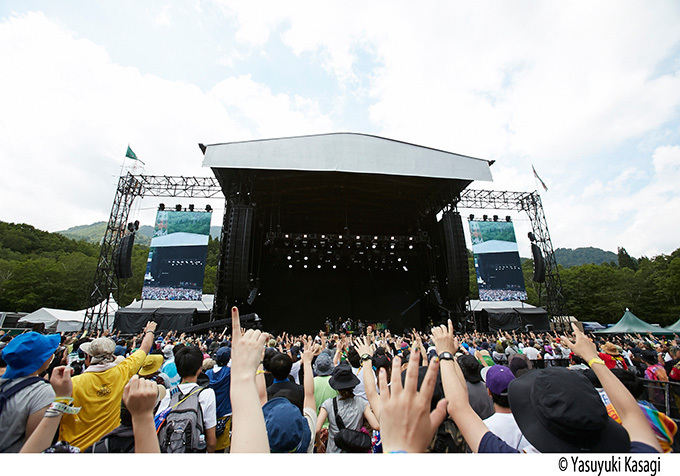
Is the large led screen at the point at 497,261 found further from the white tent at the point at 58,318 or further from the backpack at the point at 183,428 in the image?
the white tent at the point at 58,318

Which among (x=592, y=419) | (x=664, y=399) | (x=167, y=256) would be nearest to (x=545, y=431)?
(x=592, y=419)

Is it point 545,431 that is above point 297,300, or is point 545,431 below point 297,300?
below

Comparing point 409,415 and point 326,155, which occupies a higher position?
point 326,155

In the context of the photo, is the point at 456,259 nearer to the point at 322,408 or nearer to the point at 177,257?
the point at 322,408

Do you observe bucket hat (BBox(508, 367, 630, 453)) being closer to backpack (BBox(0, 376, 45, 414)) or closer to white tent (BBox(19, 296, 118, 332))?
backpack (BBox(0, 376, 45, 414))

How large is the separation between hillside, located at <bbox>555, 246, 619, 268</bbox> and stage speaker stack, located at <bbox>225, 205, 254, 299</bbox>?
4210 inches

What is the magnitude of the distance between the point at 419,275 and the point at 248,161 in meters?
13.0

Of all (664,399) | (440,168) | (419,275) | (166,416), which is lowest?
(664,399)

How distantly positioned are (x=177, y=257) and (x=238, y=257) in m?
4.54

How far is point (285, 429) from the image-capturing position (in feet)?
4.90

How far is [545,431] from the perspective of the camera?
1.10m

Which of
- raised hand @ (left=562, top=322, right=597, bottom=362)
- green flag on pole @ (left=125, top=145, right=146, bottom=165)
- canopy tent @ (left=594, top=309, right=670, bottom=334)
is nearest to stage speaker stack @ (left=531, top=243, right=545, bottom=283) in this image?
canopy tent @ (left=594, top=309, right=670, bottom=334)

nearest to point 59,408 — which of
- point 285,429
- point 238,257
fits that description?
point 285,429

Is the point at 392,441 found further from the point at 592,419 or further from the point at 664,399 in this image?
the point at 664,399
